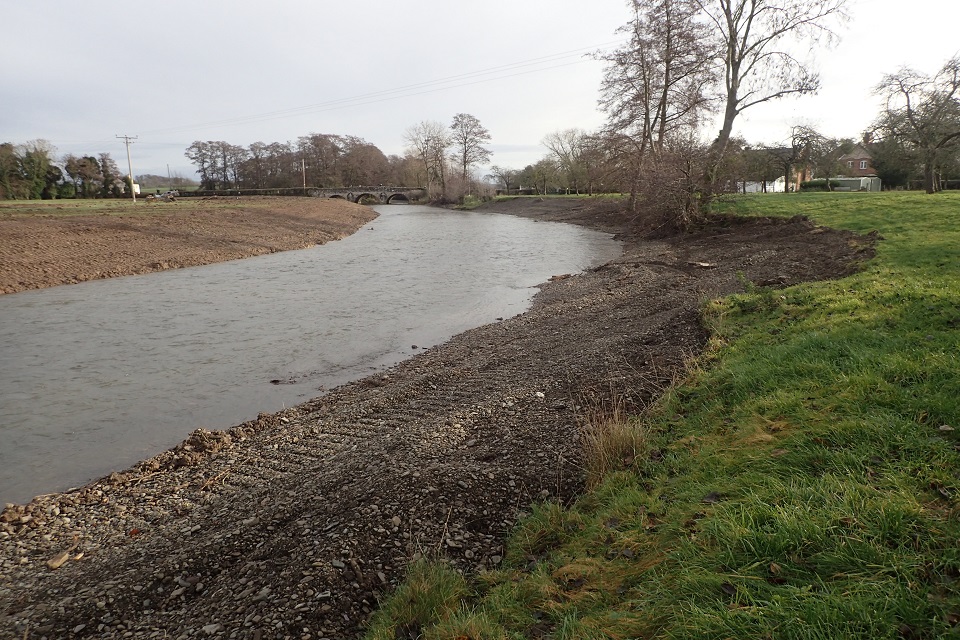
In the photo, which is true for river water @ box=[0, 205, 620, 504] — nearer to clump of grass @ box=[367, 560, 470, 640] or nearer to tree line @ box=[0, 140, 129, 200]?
clump of grass @ box=[367, 560, 470, 640]

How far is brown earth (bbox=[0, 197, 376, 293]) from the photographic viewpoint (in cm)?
2020

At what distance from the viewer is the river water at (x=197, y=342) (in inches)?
289

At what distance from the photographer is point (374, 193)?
313 feet

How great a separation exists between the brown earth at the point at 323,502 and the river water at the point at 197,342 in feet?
3.98

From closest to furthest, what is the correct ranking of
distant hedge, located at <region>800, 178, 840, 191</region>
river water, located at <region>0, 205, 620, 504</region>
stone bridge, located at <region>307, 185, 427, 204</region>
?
1. river water, located at <region>0, 205, 620, 504</region>
2. distant hedge, located at <region>800, 178, 840, 191</region>
3. stone bridge, located at <region>307, 185, 427, 204</region>

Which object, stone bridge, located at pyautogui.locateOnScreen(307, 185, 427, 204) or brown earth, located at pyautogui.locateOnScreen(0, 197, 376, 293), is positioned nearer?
brown earth, located at pyautogui.locateOnScreen(0, 197, 376, 293)

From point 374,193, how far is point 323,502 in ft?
314

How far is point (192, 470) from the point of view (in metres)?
6.05

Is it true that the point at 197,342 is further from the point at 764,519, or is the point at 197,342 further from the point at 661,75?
the point at 661,75

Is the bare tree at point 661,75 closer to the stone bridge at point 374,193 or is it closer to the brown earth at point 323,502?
the brown earth at point 323,502

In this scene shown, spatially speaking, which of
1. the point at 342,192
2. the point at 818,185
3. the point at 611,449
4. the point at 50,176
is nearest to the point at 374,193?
the point at 342,192

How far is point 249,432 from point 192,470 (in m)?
1.10

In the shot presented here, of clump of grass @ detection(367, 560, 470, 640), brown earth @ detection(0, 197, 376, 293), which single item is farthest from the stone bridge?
clump of grass @ detection(367, 560, 470, 640)

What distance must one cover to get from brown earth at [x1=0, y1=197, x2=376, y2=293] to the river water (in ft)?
5.45
